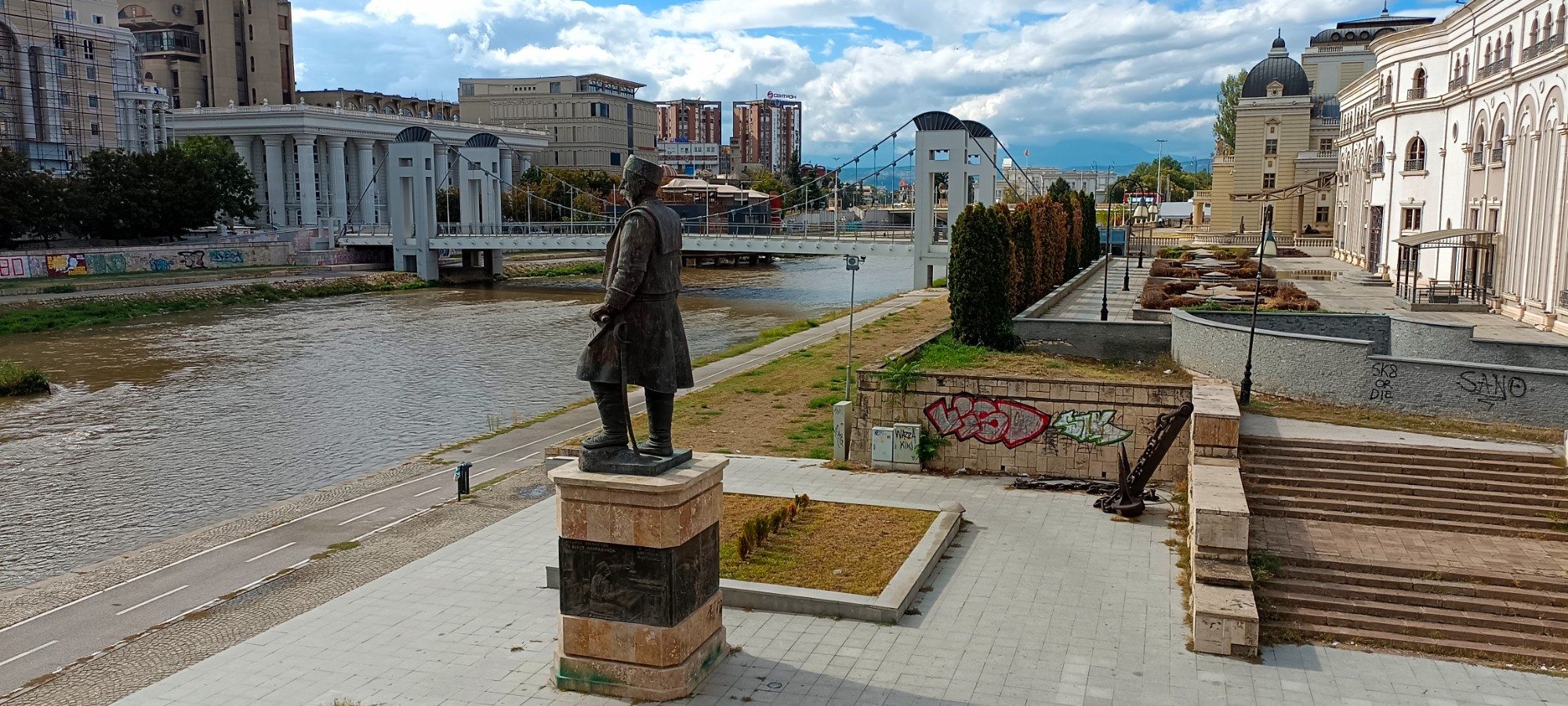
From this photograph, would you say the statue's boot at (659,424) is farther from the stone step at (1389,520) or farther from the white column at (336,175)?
the white column at (336,175)

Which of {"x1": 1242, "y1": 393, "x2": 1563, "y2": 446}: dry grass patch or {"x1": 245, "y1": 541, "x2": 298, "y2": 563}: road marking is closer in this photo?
{"x1": 245, "y1": 541, "x2": 298, "y2": 563}: road marking

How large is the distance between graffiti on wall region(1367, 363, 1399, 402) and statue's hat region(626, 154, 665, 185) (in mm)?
13099

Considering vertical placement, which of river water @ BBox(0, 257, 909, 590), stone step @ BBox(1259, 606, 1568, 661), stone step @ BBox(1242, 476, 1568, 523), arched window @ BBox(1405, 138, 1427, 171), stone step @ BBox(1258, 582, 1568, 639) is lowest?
river water @ BBox(0, 257, 909, 590)

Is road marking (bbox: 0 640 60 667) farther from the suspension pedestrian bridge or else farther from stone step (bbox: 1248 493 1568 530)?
the suspension pedestrian bridge

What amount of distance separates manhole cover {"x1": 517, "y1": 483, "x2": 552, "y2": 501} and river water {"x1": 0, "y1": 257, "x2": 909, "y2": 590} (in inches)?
200

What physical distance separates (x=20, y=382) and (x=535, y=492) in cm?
2142

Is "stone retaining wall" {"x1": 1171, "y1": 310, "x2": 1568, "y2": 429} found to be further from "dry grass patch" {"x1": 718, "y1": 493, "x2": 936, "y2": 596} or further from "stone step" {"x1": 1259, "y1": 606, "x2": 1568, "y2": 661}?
"dry grass patch" {"x1": 718, "y1": 493, "x2": 936, "y2": 596}

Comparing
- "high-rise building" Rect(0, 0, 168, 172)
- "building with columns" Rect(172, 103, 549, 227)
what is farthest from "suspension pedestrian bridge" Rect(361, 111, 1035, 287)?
"high-rise building" Rect(0, 0, 168, 172)

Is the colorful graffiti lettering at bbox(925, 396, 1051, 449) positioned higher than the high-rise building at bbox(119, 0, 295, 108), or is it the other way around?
the high-rise building at bbox(119, 0, 295, 108)

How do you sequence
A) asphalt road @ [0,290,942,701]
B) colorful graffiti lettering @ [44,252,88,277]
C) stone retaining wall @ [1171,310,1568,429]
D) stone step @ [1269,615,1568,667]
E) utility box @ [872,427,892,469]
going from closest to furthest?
stone step @ [1269,615,1568,667] < asphalt road @ [0,290,942,701] < stone retaining wall @ [1171,310,1568,429] < utility box @ [872,427,892,469] < colorful graffiti lettering @ [44,252,88,277]

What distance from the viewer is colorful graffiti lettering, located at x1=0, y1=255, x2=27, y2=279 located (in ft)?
170

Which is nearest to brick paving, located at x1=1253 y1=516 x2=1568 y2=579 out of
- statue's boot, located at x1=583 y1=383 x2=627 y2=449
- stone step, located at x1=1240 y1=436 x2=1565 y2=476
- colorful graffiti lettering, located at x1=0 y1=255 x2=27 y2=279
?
stone step, located at x1=1240 y1=436 x2=1565 y2=476

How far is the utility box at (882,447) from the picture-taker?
17.5 meters

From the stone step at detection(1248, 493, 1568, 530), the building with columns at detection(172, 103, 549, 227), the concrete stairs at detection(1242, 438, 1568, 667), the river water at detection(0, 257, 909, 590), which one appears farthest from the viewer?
the building with columns at detection(172, 103, 549, 227)
